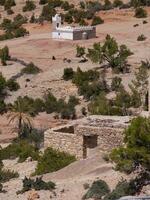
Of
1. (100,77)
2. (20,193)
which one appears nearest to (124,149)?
(20,193)

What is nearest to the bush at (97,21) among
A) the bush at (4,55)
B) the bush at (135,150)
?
the bush at (4,55)

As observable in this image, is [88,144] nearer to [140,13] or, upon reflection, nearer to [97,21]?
[97,21]

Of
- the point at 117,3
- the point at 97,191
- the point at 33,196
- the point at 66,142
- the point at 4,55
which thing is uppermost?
the point at 97,191

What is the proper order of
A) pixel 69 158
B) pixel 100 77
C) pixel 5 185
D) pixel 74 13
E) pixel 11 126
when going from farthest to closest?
1. pixel 74 13
2. pixel 100 77
3. pixel 11 126
4. pixel 69 158
5. pixel 5 185

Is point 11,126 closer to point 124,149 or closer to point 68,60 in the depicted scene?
point 68,60

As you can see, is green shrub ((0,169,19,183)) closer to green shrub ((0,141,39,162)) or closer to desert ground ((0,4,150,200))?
desert ground ((0,4,150,200))

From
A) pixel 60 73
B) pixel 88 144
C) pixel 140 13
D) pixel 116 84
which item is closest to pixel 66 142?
pixel 88 144

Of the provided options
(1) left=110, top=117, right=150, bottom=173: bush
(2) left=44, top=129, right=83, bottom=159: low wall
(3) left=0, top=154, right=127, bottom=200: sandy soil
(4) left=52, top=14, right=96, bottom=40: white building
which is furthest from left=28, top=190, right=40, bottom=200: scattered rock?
(4) left=52, top=14, right=96, bottom=40: white building
